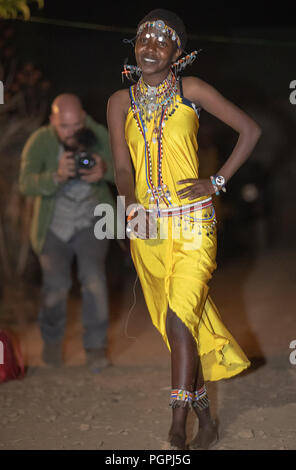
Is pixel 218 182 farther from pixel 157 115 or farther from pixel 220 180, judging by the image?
pixel 157 115

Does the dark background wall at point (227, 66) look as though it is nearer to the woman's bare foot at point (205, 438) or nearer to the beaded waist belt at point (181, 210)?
the beaded waist belt at point (181, 210)

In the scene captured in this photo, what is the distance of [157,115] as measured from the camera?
3.49 metres

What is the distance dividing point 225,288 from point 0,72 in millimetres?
3734

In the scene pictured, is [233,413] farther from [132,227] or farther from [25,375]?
[25,375]

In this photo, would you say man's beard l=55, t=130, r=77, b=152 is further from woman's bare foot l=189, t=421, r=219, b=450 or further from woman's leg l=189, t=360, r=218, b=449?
woman's bare foot l=189, t=421, r=219, b=450

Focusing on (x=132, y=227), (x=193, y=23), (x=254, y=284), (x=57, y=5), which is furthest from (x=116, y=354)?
(x=193, y=23)

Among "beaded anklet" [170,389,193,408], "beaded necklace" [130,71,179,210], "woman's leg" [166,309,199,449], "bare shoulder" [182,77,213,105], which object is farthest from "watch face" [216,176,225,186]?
"beaded anklet" [170,389,193,408]

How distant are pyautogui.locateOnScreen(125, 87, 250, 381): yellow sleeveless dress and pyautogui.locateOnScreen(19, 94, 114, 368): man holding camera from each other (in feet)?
5.40

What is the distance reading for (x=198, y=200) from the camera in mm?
3521

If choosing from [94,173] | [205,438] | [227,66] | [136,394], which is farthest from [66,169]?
[227,66]

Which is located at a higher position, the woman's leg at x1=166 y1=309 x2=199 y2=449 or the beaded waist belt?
the beaded waist belt

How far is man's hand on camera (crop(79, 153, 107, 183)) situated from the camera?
5.18m

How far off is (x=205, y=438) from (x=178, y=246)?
95cm

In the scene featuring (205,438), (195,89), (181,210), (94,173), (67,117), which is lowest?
(205,438)
